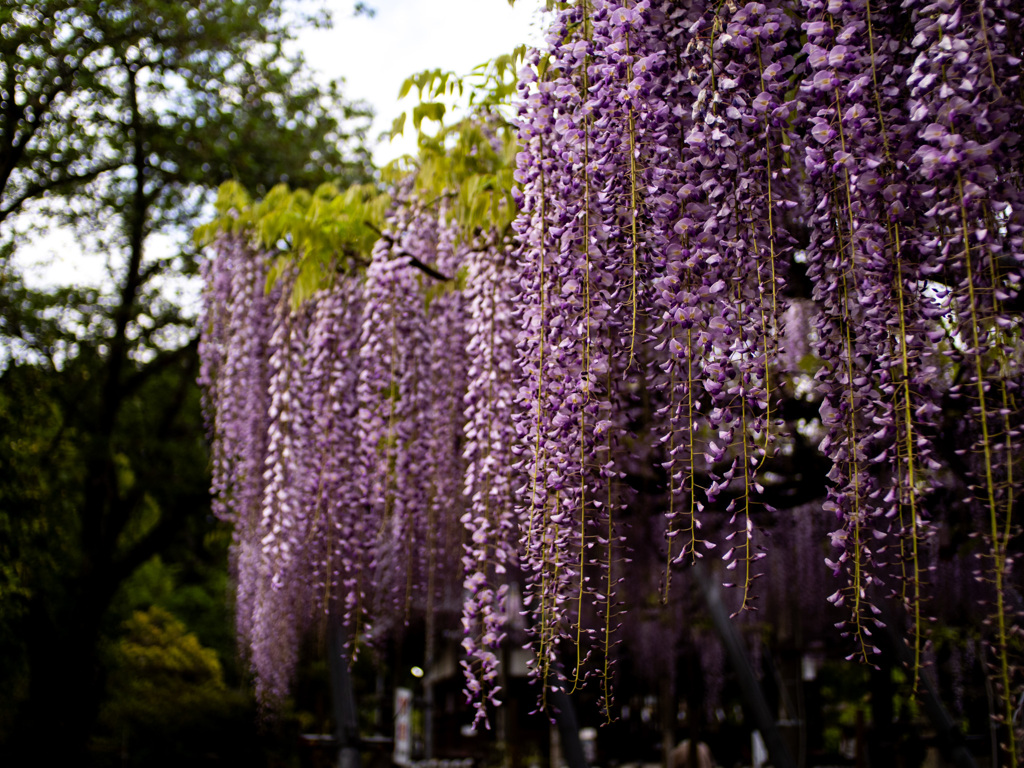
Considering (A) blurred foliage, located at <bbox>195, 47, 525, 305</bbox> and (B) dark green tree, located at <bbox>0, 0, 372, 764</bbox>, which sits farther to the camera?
(B) dark green tree, located at <bbox>0, 0, 372, 764</bbox>

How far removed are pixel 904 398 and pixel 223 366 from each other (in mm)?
4502

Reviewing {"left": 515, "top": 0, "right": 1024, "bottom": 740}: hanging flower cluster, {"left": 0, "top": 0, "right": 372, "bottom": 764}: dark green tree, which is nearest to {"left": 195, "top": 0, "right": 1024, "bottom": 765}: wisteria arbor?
{"left": 515, "top": 0, "right": 1024, "bottom": 740}: hanging flower cluster

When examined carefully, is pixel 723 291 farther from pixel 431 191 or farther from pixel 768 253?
pixel 431 191

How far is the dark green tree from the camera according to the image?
6.31m

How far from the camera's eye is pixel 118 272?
8656 mm

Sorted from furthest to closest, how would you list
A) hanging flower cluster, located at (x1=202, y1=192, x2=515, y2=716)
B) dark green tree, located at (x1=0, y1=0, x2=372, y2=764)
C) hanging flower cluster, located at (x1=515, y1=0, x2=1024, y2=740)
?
dark green tree, located at (x1=0, y1=0, x2=372, y2=764) < hanging flower cluster, located at (x1=202, y1=192, x2=515, y2=716) < hanging flower cluster, located at (x1=515, y1=0, x2=1024, y2=740)

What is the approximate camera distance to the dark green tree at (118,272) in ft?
20.7

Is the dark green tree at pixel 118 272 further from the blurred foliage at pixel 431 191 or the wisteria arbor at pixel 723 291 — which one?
the wisteria arbor at pixel 723 291

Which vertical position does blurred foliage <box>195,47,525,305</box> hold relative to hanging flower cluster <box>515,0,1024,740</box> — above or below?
above

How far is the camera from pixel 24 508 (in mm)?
4594

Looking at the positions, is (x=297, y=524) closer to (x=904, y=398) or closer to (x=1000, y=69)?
(x=904, y=398)

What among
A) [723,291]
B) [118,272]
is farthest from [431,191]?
[118,272]

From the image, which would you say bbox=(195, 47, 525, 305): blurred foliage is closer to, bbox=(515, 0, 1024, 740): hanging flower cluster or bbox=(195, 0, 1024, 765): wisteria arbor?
bbox=(195, 0, 1024, 765): wisteria arbor

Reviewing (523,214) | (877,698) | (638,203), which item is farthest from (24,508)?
(877,698)
